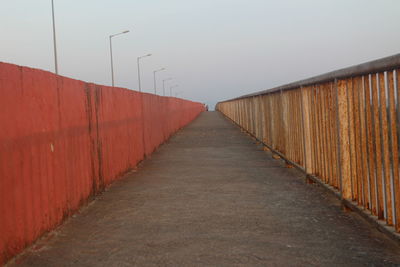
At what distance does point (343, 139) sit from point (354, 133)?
37 centimetres

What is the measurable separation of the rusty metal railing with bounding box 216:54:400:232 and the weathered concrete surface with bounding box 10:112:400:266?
0.34 metres

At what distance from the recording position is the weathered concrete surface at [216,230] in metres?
4.43

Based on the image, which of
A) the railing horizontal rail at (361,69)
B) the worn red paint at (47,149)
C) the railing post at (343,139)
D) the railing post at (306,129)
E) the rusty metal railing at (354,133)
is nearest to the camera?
the railing horizontal rail at (361,69)

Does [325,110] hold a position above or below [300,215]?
above

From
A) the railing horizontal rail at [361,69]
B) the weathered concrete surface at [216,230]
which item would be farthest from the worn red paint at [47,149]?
the railing horizontal rail at [361,69]

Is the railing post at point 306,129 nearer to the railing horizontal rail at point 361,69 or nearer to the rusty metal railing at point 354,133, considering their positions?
the rusty metal railing at point 354,133

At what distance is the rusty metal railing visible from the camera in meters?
4.39

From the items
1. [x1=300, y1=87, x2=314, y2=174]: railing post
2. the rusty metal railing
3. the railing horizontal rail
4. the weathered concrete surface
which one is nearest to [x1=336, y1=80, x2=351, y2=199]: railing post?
the rusty metal railing

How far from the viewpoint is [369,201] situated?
17.4ft

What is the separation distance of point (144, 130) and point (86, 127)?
6.05 meters

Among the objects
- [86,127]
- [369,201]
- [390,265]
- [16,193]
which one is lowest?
[390,265]

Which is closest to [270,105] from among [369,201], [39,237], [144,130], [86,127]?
[144,130]

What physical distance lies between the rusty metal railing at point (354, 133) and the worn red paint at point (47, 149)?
3.33 m

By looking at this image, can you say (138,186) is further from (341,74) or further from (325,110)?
(341,74)
